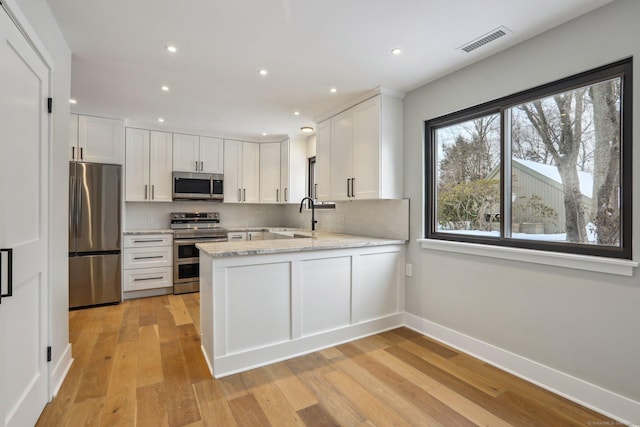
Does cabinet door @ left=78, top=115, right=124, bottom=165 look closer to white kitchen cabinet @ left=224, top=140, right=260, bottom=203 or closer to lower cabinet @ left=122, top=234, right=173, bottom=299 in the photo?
lower cabinet @ left=122, top=234, right=173, bottom=299

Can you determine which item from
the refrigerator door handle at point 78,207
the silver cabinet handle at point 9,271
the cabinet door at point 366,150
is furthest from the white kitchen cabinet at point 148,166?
the silver cabinet handle at point 9,271

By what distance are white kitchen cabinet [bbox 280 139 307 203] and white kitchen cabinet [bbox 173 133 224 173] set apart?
1077mm

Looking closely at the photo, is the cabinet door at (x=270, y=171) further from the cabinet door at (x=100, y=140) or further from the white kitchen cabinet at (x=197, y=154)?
the cabinet door at (x=100, y=140)

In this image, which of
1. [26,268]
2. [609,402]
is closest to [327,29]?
[26,268]

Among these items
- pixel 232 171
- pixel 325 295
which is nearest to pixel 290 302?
pixel 325 295

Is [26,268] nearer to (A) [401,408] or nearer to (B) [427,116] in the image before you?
(A) [401,408]

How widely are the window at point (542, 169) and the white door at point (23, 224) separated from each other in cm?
300

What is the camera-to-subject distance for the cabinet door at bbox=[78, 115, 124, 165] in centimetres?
397

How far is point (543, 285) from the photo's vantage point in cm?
218

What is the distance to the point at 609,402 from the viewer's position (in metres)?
1.85

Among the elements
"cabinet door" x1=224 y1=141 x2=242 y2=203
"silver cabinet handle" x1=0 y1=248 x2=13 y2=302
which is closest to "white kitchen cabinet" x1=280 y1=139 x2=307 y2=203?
"cabinet door" x1=224 y1=141 x2=242 y2=203

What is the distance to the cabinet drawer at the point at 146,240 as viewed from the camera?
4242mm

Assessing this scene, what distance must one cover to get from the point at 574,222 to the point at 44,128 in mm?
3407

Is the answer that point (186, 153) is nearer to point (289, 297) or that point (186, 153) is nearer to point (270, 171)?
point (270, 171)
